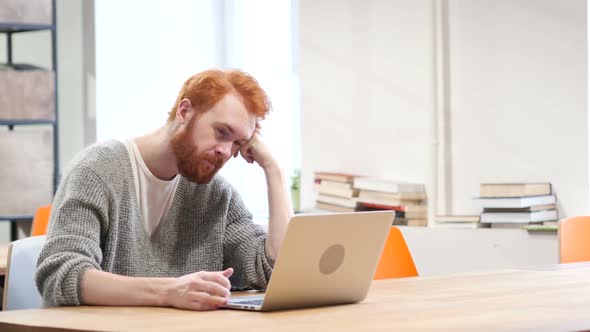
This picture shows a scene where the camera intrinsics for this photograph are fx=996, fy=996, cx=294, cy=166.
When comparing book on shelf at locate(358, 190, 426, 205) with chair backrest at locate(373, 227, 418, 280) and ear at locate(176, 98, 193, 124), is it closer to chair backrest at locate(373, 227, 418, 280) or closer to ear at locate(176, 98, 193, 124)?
chair backrest at locate(373, 227, 418, 280)

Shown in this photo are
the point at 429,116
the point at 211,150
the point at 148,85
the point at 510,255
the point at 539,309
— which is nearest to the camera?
the point at 539,309

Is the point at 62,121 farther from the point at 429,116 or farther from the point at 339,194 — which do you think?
the point at 429,116

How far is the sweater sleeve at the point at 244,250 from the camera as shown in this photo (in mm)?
2393

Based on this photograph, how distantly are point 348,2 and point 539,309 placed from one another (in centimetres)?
344

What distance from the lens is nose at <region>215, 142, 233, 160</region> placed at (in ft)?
7.29

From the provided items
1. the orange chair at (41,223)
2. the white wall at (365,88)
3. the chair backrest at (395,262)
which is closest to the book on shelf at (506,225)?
the white wall at (365,88)

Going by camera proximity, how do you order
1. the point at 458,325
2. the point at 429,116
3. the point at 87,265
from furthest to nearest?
the point at 429,116, the point at 87,265, the point at 458,325

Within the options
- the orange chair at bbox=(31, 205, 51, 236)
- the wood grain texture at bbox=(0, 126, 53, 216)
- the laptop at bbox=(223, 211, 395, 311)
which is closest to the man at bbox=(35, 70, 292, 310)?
the laptop at bbox=(223, 211, 395, 311)

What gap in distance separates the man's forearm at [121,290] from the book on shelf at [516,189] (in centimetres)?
262

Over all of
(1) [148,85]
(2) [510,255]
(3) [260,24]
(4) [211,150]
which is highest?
(3) [260,24]

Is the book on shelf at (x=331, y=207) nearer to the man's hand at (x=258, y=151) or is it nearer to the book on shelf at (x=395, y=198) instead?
the book on shelf at (x=395, y=198)

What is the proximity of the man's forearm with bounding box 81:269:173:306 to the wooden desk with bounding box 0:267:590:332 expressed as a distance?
4cm

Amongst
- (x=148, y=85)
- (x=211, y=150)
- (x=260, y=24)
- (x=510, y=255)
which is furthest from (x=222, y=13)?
(x=211, y=150)

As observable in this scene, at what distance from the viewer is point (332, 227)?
184 cm
